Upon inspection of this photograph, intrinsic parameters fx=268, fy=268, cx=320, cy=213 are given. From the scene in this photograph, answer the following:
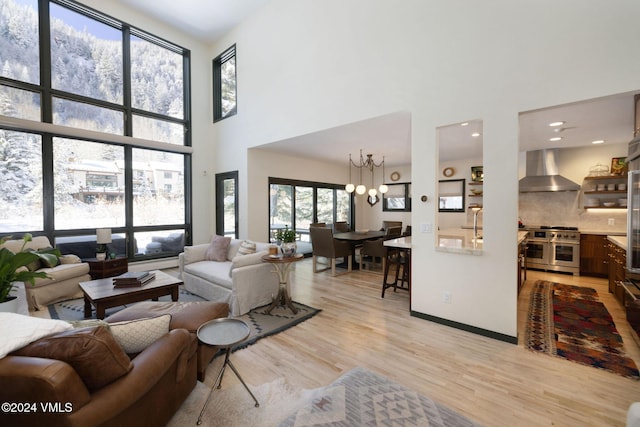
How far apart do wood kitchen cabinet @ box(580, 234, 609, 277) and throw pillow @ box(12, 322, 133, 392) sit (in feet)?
23.5

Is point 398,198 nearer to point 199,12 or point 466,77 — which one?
point 466,77

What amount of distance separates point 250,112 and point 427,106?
12.2ft

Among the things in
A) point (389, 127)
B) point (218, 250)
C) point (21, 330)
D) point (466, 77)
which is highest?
point (466, 77)

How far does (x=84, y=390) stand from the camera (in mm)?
1180

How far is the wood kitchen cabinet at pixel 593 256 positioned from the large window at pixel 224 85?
7559mm

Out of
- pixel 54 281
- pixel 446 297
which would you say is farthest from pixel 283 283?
pixel 54 281

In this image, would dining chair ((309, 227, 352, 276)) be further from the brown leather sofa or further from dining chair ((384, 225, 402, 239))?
the brown leather sofa

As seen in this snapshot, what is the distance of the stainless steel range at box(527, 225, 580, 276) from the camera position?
17.1 ft

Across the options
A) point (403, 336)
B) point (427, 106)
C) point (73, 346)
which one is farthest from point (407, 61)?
point (73, 346)

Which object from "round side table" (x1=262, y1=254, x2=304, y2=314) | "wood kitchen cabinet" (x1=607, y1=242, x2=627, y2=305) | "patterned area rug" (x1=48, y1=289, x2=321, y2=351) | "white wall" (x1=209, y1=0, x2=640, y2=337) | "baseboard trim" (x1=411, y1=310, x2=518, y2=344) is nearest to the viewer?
"white wall" (x1=209, y1=0, x2=640, y2=337)

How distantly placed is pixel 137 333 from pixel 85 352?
0.41m

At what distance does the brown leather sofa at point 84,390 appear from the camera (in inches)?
42.8

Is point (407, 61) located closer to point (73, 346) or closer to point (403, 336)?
point (403, 336)

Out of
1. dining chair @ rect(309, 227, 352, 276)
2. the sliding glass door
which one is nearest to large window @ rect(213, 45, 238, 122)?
the sliding glass door
